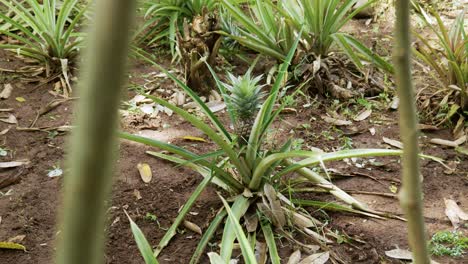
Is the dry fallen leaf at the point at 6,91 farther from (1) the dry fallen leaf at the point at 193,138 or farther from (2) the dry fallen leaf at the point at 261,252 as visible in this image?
(2) the dry fallen leaf at the point at 261,252

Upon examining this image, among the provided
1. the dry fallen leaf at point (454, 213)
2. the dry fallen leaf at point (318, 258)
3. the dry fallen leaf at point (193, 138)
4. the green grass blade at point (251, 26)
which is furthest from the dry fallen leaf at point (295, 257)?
the green grass blade at point (251, 26)

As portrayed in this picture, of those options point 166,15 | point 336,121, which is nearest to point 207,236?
point 336,121

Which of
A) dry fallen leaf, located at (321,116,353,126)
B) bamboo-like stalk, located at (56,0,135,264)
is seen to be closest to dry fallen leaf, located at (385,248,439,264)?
dry fallen leaf, located at (321,116,353,126)

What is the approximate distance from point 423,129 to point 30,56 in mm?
2175

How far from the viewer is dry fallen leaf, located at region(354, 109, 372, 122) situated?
296 cm

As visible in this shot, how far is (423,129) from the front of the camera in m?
2.88

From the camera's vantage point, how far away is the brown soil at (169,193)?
214 cm

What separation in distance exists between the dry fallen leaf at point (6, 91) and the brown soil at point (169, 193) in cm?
10

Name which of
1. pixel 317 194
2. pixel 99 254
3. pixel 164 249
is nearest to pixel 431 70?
pixel 317 194

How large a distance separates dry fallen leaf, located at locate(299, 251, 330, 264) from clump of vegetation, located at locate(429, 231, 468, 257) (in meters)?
0.39

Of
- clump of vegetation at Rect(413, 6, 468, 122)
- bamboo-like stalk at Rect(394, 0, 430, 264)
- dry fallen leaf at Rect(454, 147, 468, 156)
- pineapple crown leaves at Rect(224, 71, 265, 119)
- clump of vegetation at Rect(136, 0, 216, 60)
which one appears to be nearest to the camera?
bamboo-like stalk at Rect(394, 0, 430, 264)

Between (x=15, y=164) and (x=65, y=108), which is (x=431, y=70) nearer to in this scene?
(x=65, y=108)

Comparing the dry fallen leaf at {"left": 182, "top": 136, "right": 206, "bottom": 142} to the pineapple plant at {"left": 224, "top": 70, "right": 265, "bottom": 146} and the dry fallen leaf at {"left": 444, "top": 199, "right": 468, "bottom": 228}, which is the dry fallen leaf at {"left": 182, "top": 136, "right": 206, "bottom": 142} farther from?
the dry fallen leaf at {"left": 444, "top": 199, "right": 468, "bottom": 228}

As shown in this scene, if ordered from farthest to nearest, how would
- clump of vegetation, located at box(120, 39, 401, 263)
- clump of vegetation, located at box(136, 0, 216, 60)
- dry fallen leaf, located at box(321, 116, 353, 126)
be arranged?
clump of vegetation, located at box(136, 0, 216, 60) < dry fallen leaf, located at box(321, 116, 353, 126) < clump of vegetation, located at box(120, 39, 401, 263)
